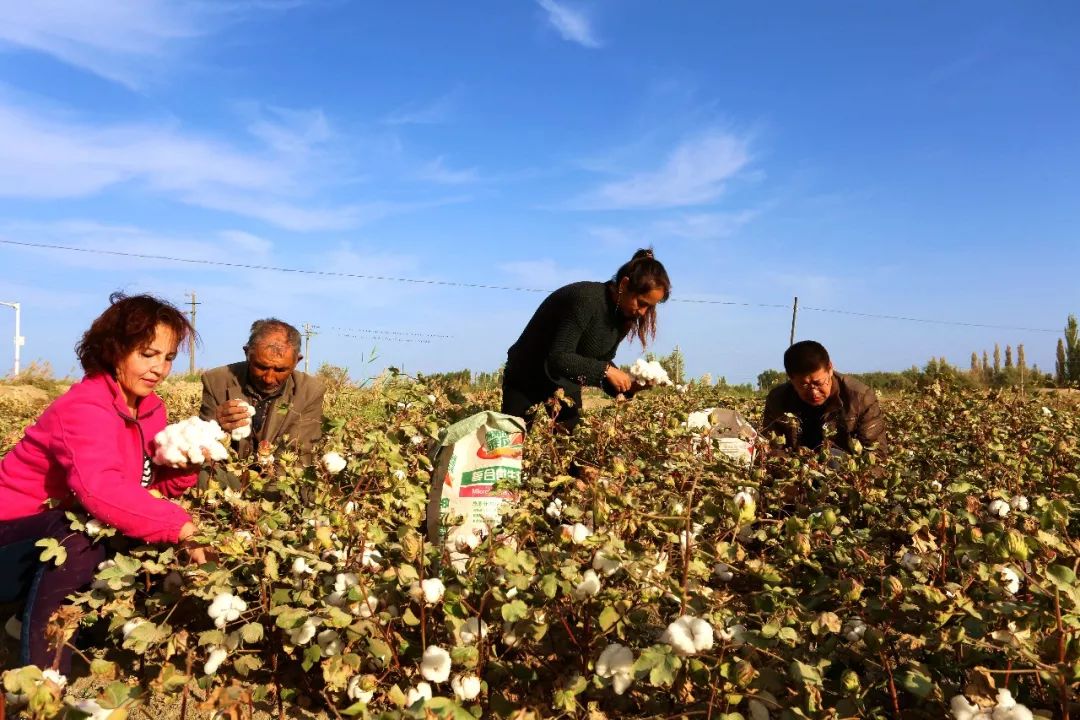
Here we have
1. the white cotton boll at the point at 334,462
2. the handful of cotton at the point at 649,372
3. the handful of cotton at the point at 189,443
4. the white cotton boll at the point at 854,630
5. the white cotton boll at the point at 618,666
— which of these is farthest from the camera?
the handful of cotton at the point at 649,372

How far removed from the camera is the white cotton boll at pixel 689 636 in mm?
1353

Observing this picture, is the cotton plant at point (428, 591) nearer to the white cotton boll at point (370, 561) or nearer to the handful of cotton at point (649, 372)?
the white cotton boll at point (370, 561)

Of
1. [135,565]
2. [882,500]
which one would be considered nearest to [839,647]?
[882,500]

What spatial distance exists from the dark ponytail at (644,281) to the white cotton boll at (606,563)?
83.3 inches

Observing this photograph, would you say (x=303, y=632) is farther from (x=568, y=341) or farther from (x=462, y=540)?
(x=568, y=341)

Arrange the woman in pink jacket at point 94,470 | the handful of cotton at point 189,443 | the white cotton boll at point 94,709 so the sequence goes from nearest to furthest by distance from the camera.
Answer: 1. the white cotton boll at point 94,709
2. the woman in pink jacket at point 94,470
3. the handful of cotton at point 189,443

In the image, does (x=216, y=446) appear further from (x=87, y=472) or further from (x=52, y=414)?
(x=52, y=414)

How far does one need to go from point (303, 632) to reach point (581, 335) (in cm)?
215

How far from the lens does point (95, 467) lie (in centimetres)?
215


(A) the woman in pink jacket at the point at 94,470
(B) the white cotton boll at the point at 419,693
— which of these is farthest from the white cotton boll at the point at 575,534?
(A) the woman in pink jacket at the point at 94,470

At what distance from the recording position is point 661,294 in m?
3.56

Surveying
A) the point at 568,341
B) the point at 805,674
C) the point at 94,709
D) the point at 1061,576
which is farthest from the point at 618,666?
the point at 568,341

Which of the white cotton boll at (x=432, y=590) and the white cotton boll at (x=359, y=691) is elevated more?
the white cotton boll at (x=432, y=590)

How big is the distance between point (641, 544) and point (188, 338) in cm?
163
